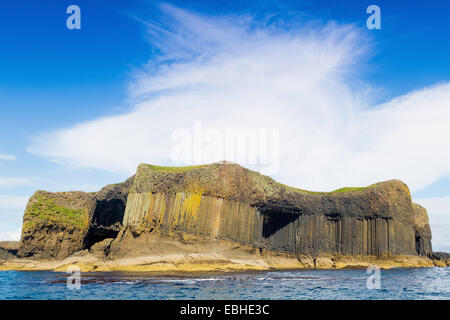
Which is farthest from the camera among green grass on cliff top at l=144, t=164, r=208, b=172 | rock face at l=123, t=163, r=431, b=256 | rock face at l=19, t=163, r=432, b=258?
green grass on cliff top at l=144, t=164, r=208, b=172

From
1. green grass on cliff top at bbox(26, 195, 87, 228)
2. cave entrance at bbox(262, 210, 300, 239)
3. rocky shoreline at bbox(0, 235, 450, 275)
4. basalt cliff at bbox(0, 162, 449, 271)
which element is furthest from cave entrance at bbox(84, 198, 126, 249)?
cave entrance at bbox(262, 210, 300, 239)

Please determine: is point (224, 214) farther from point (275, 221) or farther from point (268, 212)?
point (275, 221)

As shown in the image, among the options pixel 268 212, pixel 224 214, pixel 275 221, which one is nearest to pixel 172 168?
pixel 224 214

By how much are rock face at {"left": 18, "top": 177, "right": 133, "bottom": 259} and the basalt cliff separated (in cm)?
16

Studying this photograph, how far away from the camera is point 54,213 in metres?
62.3

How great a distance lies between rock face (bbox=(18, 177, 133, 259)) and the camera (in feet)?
195

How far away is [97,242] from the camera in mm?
69062

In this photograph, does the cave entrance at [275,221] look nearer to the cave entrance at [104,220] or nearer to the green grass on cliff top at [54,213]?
the cave entrance at [104,220]

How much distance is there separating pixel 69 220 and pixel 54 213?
2.66 meters

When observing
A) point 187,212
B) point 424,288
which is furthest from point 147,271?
point 424,288

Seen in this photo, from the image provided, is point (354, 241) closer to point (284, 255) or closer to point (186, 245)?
point (284, 255)

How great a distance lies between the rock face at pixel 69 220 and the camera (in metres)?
59.3

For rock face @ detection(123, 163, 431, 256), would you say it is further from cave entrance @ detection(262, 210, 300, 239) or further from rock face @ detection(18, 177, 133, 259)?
rock face @ detection(18, 177, 133, 259)

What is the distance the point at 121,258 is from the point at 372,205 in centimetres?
3777
